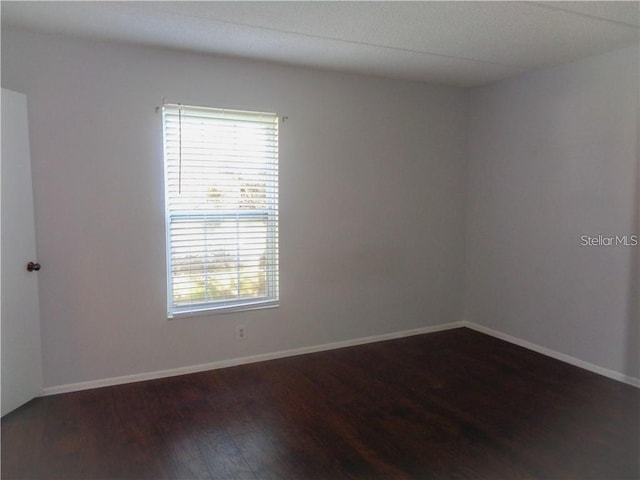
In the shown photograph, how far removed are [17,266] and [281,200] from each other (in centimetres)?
188

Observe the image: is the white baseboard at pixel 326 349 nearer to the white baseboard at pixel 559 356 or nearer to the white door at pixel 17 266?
the white baseboard at pixel 559 356

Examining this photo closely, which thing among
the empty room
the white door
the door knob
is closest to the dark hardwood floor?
the empty room

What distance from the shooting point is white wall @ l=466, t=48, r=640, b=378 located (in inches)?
128

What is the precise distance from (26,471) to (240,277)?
1.83 meters

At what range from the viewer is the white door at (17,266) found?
2697 millimetres

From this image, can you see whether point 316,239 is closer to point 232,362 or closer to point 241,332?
point 241,332

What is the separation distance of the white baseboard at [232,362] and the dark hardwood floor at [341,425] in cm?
7

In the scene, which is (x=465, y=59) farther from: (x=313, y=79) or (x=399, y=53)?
(x=313, y=79)

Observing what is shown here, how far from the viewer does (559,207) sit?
12.1ft

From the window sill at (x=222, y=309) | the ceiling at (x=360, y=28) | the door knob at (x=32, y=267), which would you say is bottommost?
the window sill at (x=222, y=309)

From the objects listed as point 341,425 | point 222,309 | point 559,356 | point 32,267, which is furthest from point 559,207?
point 32,267

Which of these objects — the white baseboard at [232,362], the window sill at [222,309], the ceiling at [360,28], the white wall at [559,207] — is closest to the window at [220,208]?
the window sill at [222,309]

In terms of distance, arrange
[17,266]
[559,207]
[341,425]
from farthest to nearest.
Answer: [559,207], [17,266], [341,425]

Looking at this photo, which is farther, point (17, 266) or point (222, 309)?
point (222, 309)
